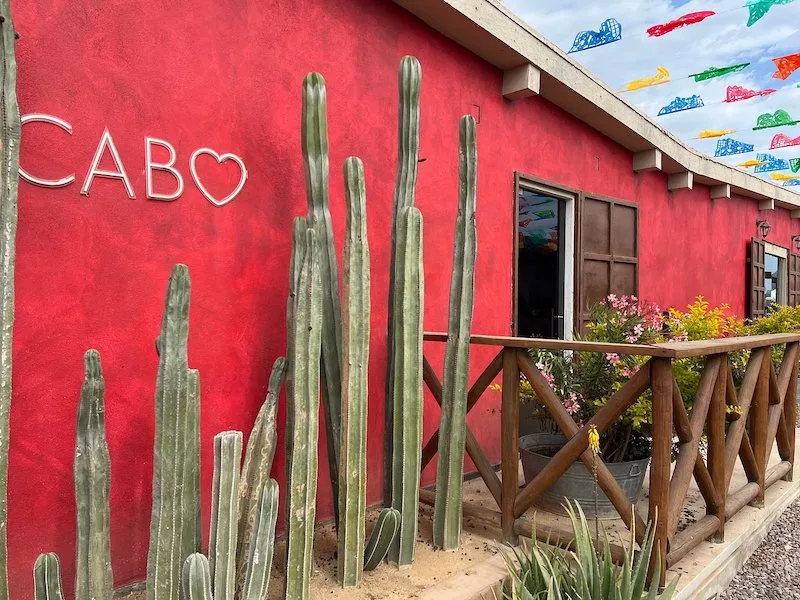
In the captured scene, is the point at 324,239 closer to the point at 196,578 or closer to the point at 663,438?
the point at 196,578

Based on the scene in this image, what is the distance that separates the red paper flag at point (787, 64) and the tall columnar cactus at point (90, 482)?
667 centimetres

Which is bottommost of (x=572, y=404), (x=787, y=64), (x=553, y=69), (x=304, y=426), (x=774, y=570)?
(x=774, y=570)

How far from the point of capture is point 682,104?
6621 millimetres

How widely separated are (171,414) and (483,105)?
3178 millimetres

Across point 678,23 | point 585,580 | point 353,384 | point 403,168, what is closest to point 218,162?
point 403,168

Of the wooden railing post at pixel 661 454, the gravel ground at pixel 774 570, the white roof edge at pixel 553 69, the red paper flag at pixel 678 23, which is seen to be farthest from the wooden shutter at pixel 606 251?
the wooden railing post at pixel 661 454

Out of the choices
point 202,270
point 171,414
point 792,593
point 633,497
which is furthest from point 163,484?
point 792,593

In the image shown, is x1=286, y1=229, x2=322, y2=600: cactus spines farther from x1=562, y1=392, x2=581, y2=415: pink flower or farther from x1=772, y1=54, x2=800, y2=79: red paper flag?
x1=772, y1=54, x2=800, y2=79: red paper flag

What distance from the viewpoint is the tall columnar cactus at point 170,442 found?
1.81 metres

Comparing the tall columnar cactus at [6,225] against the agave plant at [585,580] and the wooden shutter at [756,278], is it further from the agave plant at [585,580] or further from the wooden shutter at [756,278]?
the wooden shutter at [756,278]

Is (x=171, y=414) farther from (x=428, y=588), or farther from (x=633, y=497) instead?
(x=633, y=497)

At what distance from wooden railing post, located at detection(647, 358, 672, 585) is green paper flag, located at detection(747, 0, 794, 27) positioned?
3980 millimetres

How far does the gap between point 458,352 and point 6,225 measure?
5.79 feet

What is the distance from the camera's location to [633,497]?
10.6 ft
